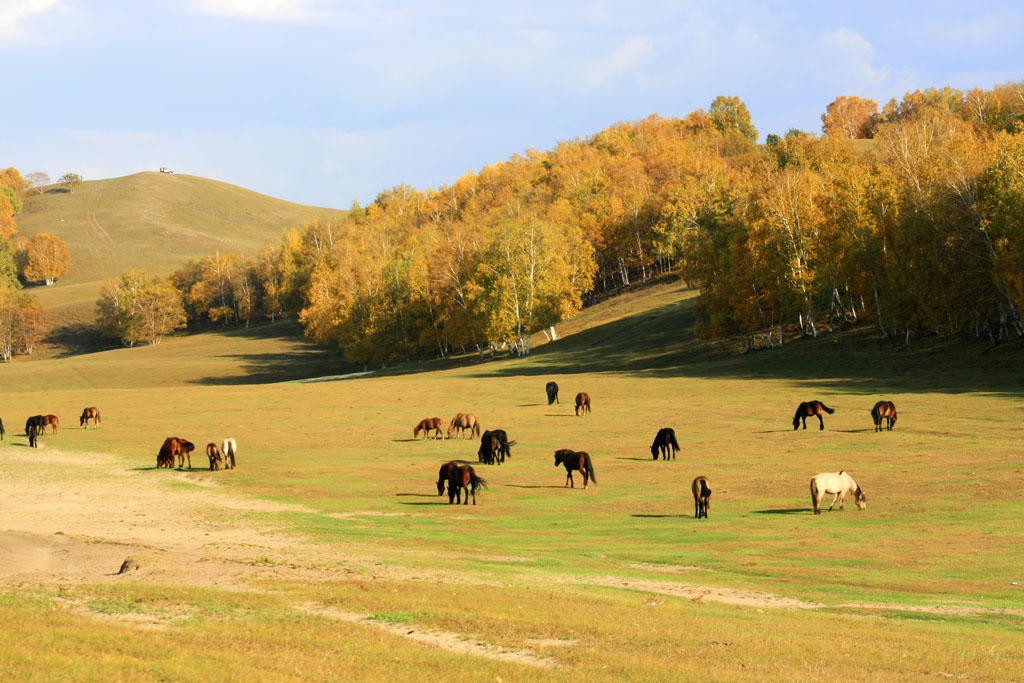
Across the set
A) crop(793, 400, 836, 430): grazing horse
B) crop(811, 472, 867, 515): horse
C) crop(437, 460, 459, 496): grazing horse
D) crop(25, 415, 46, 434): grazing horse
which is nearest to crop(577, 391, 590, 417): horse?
crop(793, 400, 836, 430): grazing horse

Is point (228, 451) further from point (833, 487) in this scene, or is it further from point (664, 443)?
point (833, 487)

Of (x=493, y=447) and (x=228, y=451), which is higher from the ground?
(x=228, y=451)

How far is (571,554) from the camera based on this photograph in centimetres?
1964

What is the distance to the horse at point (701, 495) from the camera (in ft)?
76.8

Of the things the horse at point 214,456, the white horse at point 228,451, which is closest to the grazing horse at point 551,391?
the white horse at point 228,451

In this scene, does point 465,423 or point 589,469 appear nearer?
point 589,469

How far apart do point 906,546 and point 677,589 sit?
675 cm

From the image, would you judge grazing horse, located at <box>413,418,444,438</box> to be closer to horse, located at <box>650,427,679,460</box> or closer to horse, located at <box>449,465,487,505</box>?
horse, located at <box>650,427,679,460</box>

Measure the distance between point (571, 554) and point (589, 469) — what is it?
918cm

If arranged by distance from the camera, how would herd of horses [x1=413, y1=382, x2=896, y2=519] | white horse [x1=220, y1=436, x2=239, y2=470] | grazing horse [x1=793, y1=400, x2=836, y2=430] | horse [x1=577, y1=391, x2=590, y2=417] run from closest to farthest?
herd of horses [x1=413, y1=382, x2=896, y2=519] → white horse [x1=220, y1=436, x2=239, y2=470] → grazing horse [x1=793, y1=400, x2=836, y2=430] → horse [x1=577, y1=391, x2=590, y2=417]

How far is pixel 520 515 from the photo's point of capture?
25016 millimetres

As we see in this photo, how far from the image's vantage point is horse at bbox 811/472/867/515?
76.8 ft

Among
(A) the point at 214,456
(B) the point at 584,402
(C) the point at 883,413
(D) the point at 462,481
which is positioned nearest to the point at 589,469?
(D) the point at 462,481

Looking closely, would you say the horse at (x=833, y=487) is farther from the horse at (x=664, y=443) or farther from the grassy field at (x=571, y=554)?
the horse at (x=664, y=443)
